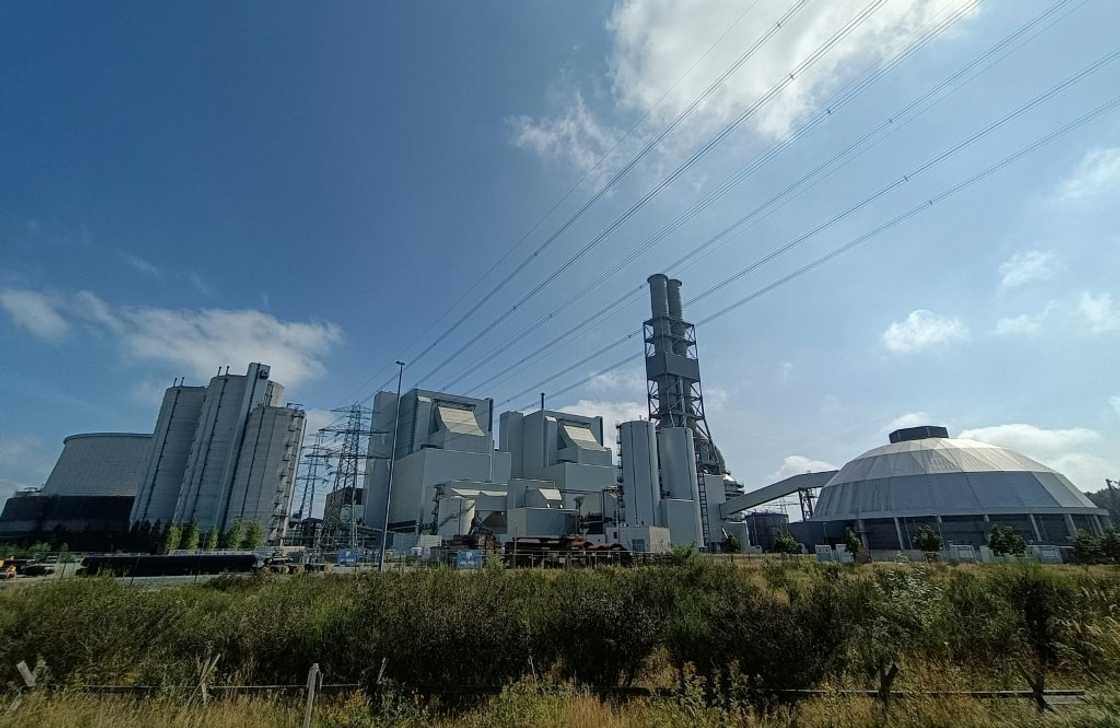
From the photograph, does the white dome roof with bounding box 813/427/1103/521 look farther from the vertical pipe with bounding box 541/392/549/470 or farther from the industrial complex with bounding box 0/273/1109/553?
the vertical pipe with bounding box 541/392/549/470

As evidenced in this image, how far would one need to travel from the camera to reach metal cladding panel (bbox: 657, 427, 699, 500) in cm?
6397

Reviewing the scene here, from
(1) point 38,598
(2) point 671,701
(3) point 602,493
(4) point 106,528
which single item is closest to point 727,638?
(2) point 671,701

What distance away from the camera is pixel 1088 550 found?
36594 millimetres

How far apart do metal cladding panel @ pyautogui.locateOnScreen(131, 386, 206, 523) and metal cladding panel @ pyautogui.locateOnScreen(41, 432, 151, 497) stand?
11600mm

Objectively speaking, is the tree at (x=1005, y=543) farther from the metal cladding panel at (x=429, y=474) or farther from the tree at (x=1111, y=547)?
the metal cladding panel at (x=429, y=474)

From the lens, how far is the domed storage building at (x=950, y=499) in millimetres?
56750

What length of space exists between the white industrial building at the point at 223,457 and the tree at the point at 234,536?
2.60m

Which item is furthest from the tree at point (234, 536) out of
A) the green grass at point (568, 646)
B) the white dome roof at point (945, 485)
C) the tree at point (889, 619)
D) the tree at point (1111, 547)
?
the tree at point (1111, 547)

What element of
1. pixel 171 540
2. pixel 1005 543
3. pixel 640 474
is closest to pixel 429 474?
pixel 640 474

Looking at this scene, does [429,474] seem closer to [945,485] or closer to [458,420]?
[458,420]

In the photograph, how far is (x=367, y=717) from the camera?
7.62 meters

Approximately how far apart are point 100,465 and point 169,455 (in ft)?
85.6

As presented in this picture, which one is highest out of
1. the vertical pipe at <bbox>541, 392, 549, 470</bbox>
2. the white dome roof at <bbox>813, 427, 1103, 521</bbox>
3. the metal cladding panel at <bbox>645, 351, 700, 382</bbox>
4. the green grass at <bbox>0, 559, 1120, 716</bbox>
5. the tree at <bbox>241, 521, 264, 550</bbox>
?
the metal cladding panel at <bbox>645, 351, 700, 382</bbox>

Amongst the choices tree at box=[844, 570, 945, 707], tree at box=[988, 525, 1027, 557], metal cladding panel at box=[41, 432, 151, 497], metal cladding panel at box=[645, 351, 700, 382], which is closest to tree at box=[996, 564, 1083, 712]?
tree at box=[844, 570, 945, 707]
